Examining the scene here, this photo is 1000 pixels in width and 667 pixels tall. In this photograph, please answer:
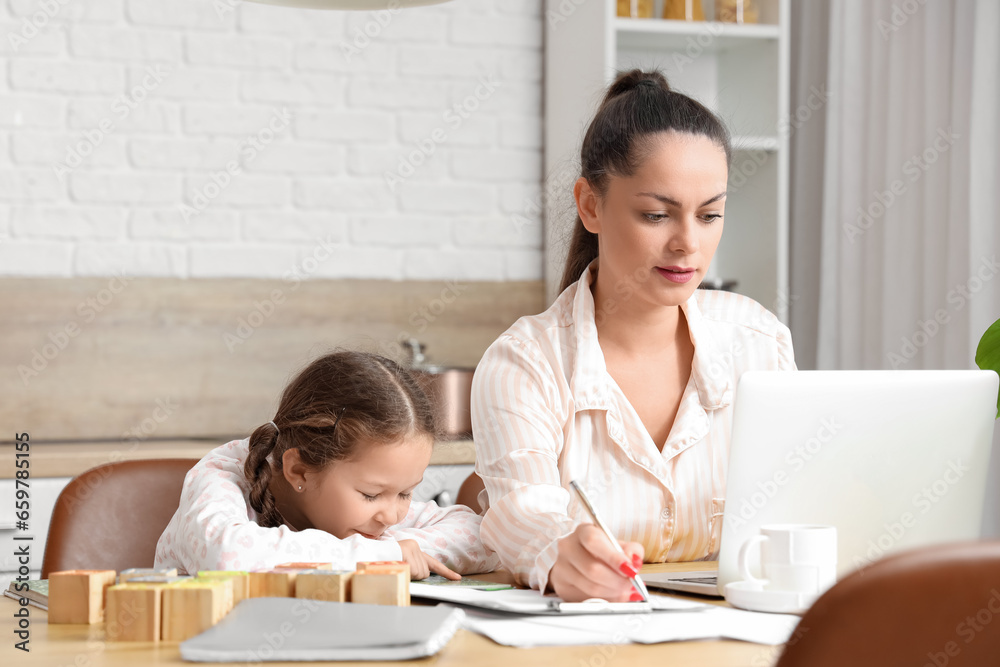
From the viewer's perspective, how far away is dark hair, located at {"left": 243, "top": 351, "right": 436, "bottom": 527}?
1.33 m

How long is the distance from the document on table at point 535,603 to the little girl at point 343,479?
0.50 ft

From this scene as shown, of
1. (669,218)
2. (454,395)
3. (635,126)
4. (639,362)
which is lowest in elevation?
(454,395)

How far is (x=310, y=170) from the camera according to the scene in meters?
2.53

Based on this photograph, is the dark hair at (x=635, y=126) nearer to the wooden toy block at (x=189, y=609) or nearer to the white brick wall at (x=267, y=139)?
the wooden toy block at (x=189, y=609)

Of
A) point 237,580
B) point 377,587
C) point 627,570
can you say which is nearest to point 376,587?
point 377,587

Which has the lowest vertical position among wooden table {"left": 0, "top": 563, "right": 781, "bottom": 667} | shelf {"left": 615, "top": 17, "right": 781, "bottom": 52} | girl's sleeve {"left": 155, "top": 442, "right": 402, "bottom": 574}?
girl's sleeve {"left": 155, "top": 442, "right": 402, "bottom": 574}

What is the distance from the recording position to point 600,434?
1336mm

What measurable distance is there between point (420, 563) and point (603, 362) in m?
0.36

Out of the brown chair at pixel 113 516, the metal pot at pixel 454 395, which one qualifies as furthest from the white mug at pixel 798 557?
the metal pot at pixel 454 395

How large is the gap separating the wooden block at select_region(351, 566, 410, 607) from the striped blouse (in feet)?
1.14

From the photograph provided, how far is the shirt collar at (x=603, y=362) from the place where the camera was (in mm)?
1329

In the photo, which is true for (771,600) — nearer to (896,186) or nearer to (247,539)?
(247,539)

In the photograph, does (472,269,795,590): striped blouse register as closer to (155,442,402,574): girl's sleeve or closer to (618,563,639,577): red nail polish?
(155,442,402,574): girl's sleeve

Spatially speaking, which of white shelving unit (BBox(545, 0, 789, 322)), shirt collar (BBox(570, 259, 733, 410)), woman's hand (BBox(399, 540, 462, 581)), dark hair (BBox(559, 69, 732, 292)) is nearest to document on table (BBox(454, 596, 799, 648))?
woman's hand (BBox(399, 540, 462, 581))
